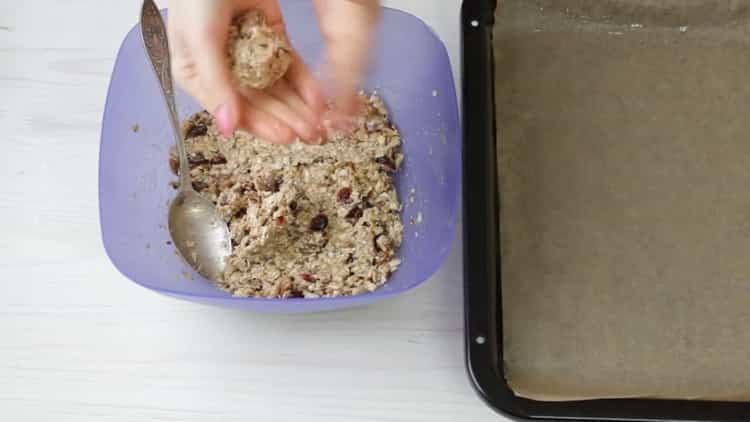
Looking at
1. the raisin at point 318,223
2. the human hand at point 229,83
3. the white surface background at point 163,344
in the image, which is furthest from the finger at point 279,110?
the white surface background at point 163,344

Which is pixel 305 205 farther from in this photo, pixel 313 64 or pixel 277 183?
pixel 313 64

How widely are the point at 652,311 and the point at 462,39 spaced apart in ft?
1.23

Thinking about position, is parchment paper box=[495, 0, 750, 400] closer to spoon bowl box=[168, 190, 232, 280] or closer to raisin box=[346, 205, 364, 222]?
raisin box=[346, 205, 364, 222]

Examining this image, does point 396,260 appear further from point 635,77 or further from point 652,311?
point 635,77

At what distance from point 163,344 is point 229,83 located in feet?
0.97

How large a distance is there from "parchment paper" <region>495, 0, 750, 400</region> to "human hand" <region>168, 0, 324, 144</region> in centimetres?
23

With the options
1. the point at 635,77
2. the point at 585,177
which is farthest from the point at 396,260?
the point at 635,77

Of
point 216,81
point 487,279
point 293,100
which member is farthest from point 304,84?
point 487,279

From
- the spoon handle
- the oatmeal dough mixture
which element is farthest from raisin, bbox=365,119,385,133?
the spoon handle

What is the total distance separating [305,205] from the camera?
34.3 inches

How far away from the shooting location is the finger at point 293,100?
87 centimetres

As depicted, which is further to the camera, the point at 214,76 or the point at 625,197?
the point at 625,197

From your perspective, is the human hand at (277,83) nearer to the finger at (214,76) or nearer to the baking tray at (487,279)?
the finger at (214,76)

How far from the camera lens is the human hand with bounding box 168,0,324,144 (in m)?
0.78
